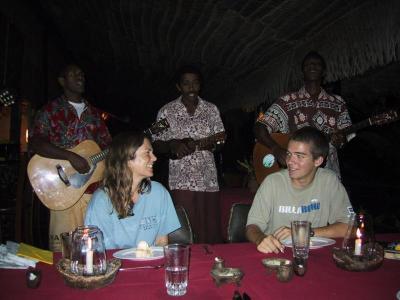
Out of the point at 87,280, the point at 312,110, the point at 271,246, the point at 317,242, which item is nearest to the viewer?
the point at 87,280

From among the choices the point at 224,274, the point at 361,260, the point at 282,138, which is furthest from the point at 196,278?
the point at 282,138

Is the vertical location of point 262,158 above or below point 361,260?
above

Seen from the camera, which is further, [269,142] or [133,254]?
[269,142]

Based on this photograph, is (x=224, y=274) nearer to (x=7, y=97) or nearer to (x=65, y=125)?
(x=65, y=125)

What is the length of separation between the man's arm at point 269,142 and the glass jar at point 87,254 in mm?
2733

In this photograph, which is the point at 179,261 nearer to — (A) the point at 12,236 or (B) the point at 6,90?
(A) the point at 12,236

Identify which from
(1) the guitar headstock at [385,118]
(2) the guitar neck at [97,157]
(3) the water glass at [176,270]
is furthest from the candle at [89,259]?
(1) the guitar headstock at [385,118]

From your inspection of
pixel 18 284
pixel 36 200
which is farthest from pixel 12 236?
pixel 18 284

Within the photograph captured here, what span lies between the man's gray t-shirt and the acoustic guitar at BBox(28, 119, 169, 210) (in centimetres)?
166

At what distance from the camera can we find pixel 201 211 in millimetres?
3988

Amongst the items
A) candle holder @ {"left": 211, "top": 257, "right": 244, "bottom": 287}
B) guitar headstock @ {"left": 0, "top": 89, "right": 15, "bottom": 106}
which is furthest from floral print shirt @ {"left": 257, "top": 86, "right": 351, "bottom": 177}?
guitar headstock @ {"left": 0, "top": 89, "right": 15, "bottom": 106}

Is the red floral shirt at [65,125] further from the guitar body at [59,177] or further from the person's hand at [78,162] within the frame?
the person's hand at [78,162]

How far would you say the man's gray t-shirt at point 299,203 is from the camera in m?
2.76

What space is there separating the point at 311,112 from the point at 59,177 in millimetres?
2656
